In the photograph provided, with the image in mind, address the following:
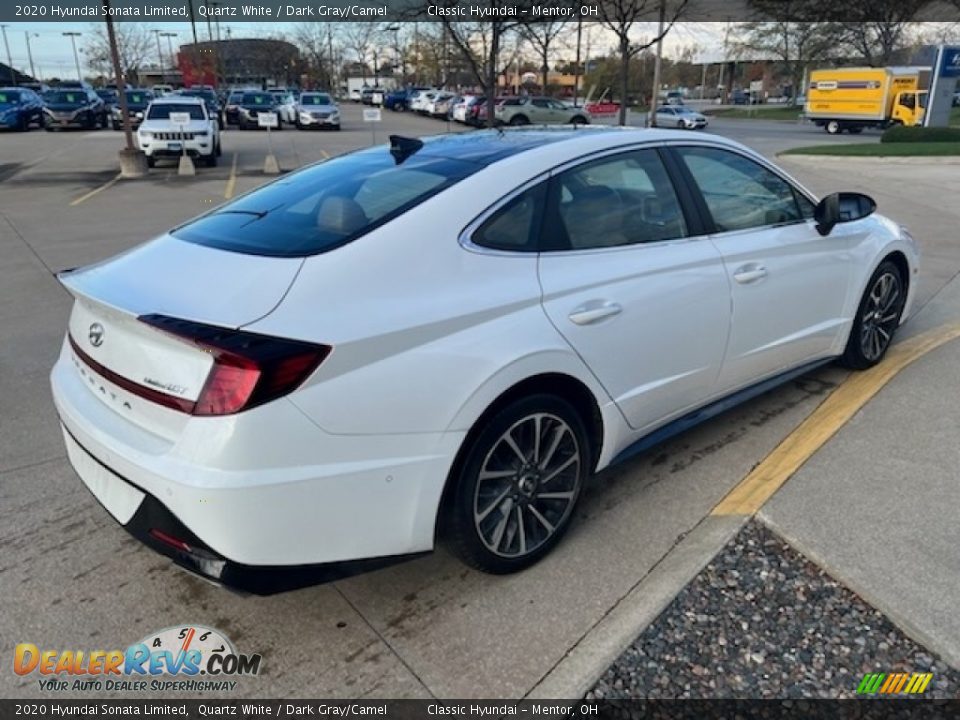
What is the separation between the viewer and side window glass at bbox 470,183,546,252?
8.48 ft

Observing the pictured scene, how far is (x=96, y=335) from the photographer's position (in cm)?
247

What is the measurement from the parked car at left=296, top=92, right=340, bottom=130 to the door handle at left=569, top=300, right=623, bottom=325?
32.7 metres

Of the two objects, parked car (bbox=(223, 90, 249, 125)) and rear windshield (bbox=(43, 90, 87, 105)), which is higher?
rear windshield (bbox=(43, 90, 87, 105))

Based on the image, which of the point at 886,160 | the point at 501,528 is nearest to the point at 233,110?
the point at 886,160

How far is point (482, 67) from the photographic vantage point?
39.4 meters

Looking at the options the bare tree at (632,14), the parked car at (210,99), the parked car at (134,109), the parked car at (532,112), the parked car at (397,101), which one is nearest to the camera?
the bare tree at (632,14)

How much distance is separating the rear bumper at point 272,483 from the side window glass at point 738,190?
1.91 m

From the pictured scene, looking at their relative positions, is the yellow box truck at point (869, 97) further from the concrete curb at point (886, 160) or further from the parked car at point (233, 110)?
the parked car at point (233, 110)

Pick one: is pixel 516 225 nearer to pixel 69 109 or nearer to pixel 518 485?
pixel 518 485

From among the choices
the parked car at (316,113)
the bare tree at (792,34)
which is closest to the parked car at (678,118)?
the bare tree at (792,34)

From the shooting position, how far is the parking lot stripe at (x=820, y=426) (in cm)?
323

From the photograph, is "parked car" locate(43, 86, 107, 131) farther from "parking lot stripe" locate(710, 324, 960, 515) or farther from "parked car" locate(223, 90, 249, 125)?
"parking lot stripe" locate(710, 324, 960, 515)

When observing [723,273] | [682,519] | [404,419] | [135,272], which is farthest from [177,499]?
[723,273]

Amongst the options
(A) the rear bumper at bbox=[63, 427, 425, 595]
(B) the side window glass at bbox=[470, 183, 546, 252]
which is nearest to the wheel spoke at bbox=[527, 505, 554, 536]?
(A) the rear bumper at bbox=[63, 427, 425, 595]
